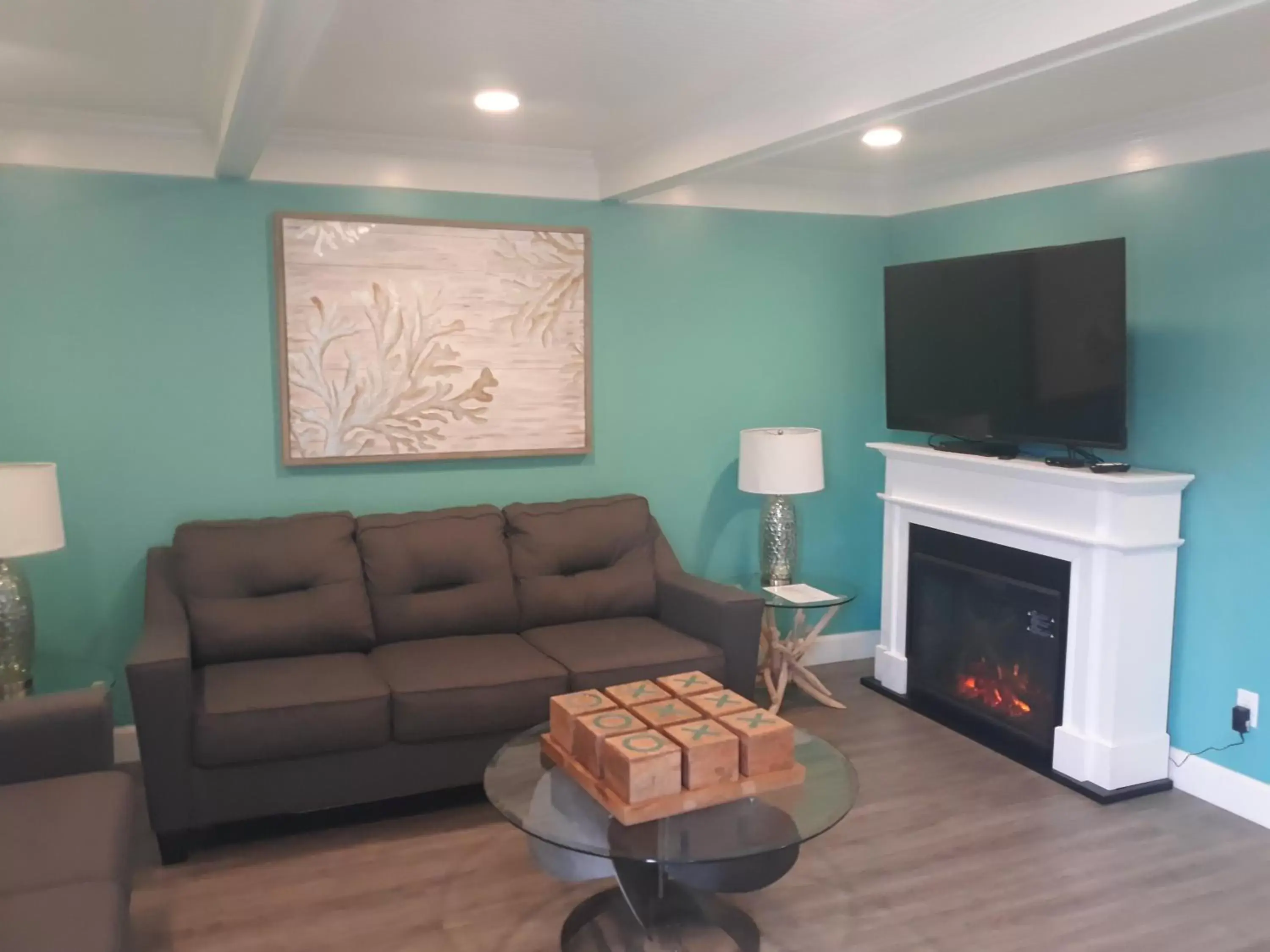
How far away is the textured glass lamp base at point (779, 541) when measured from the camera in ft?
14.2

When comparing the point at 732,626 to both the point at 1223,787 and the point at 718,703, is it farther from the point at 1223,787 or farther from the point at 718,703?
the point at 1223,787

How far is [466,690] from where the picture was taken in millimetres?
3182

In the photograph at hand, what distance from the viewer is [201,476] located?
3.76 meters

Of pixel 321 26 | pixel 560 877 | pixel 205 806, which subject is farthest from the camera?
pixel 205 806

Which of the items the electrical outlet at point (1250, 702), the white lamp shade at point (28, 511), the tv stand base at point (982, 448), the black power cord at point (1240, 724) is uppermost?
the tv stand base at point (982, 448)

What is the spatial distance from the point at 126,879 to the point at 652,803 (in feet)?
3.76

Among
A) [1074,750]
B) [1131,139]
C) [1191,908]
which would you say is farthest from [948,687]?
[1131,139]

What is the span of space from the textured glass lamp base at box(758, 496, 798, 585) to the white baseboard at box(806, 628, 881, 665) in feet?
2.05

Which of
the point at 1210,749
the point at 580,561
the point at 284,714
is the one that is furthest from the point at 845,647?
the point at 284,714

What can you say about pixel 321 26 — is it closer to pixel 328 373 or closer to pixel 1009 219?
pixel 328 373

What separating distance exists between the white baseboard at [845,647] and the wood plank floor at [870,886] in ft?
4.51

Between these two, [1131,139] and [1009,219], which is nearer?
[1131,139]

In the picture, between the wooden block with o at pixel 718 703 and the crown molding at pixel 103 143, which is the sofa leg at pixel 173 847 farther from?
the crown molding at pixel 103 143

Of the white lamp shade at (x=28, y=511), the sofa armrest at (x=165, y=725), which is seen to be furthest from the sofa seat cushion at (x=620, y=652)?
the white lamp shade at (x=28, y=511)
